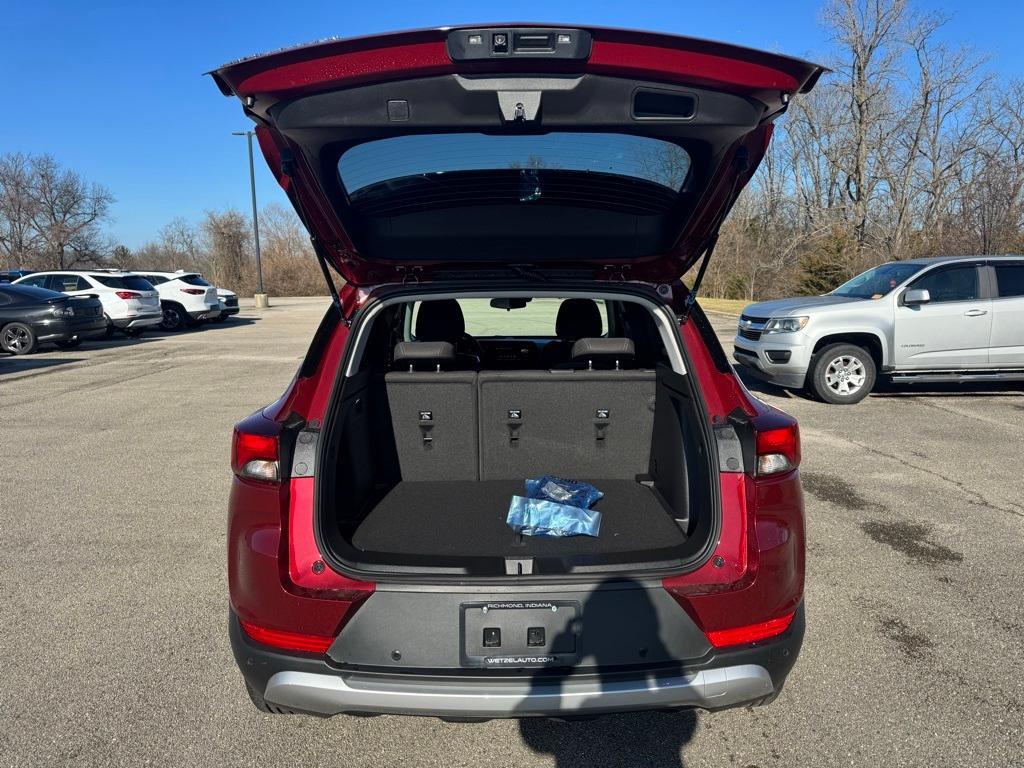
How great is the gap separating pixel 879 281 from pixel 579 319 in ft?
19.3

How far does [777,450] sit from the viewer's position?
2.09 metres

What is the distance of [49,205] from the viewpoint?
146 ft

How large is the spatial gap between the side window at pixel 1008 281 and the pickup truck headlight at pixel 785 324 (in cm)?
226

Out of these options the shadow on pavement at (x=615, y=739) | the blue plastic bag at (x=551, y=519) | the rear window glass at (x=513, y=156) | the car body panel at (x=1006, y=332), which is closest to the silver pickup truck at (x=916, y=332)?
the car body panel at (x=1006, y=332)

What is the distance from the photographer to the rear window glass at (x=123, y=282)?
49.9ft

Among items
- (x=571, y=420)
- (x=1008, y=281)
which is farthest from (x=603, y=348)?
(x=1008, y=281)

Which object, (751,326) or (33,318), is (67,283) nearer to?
(33,318)

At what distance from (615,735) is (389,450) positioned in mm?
1601

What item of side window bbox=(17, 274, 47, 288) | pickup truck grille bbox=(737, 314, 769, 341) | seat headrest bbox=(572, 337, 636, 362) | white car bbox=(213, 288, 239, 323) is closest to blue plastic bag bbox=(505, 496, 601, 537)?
seat headrest bbox=(572, 337, 636, 362)

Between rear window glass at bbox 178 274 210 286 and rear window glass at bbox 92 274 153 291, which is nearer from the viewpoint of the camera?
rear window glass at bbox 92 274 153 291

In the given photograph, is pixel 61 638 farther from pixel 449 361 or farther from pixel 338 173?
pixel 338 173

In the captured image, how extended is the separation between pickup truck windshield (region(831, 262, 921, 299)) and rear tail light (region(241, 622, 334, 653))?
7.64m

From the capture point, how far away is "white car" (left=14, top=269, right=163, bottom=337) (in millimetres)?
15016

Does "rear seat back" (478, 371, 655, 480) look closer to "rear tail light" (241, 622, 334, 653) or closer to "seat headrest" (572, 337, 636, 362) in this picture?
"seat headrest" (572, 337, 636, 362)
